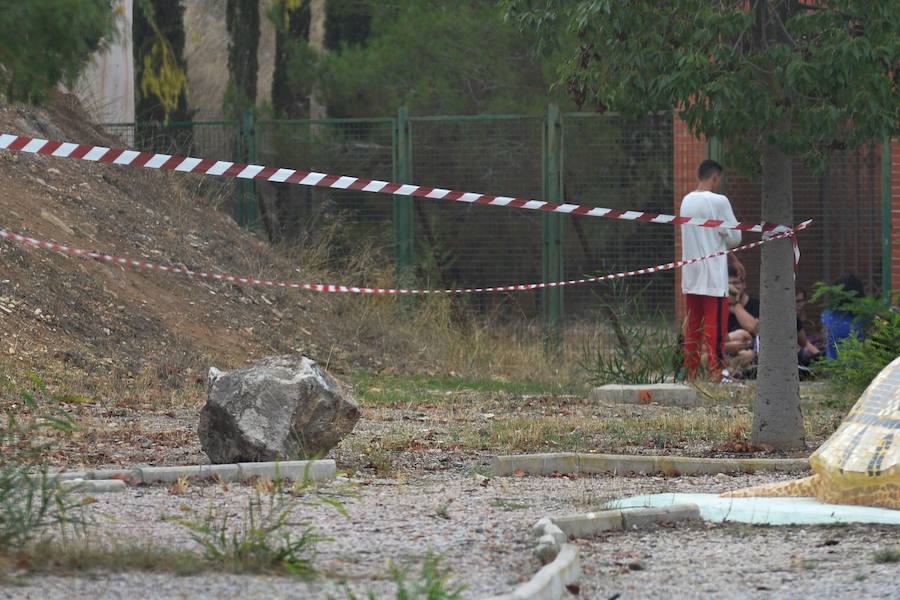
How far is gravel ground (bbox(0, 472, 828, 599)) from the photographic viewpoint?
16.8 ft

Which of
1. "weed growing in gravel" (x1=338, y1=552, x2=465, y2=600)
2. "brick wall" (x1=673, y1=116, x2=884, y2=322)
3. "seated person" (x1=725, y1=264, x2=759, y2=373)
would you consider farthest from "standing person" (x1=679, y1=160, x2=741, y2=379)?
"weed growing in gravel" (x1=338, y1=552, x2=465, y2=600)

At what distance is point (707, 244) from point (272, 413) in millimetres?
6702

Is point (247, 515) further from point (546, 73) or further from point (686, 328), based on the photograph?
point (546, 73)

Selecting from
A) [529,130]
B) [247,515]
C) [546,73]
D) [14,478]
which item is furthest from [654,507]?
[546,73]

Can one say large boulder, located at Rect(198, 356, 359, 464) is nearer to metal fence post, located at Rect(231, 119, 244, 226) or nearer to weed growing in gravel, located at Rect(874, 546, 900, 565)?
weed growing in gravel, located at Rect(874, 546, 900, 565)

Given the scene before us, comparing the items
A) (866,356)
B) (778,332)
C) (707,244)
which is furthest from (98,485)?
(707,244)

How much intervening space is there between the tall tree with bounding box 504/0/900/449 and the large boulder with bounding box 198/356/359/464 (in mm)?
2556

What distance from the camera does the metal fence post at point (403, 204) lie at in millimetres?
17328

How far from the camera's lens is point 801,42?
914 cm

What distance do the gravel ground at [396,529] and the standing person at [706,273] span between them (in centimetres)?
544

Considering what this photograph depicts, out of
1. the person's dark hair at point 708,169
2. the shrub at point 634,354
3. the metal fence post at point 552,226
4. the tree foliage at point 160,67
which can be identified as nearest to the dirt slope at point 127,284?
the metal fence post at point 552,226

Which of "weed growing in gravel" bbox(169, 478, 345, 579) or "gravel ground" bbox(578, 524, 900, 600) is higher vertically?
"weed growing in gravel" bbox(169, 478, 345, 579)

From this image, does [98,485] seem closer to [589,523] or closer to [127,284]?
[589,523]

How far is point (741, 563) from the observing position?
600 cm
